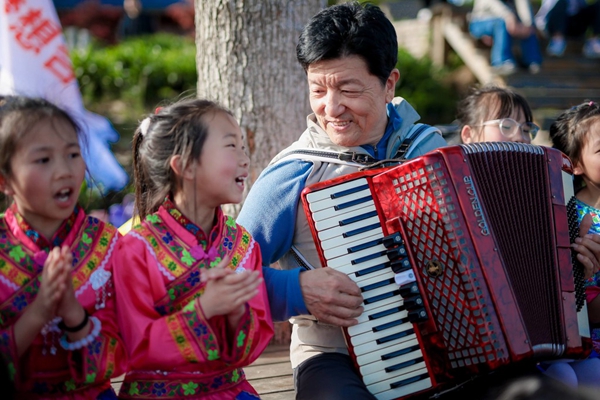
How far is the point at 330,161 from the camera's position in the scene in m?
2.65

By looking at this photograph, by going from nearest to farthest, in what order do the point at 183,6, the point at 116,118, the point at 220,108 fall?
1. the point at 220,108
2. the point at 116,118
3. the point at 183,6

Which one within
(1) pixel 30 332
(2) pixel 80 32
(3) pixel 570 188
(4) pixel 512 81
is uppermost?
(2) pixel 80 32

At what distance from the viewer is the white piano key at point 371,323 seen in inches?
94.1

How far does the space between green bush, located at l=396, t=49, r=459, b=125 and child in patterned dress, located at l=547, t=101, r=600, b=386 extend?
22.3 ft

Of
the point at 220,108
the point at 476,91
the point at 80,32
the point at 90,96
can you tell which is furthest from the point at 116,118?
the point at 220,108

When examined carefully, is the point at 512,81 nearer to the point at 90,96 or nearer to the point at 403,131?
the point at 90,96

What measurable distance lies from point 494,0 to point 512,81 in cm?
103

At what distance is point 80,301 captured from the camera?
6.79ft

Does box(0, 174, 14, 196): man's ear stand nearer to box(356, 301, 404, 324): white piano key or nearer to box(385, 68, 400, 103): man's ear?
box(356, 301, 404, 324): white piano key

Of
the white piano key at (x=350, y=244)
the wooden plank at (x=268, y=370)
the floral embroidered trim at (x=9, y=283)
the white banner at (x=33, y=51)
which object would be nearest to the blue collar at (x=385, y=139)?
the white piano key at (x=350, y=244)

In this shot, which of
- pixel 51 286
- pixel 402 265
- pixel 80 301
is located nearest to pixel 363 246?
pixel 402 265

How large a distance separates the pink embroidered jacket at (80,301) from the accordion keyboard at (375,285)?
70 cm

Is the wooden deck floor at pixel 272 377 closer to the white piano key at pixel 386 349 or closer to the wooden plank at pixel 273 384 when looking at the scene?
the wooden plank at pixel 273 384

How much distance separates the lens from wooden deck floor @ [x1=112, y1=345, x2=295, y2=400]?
2.92 m
